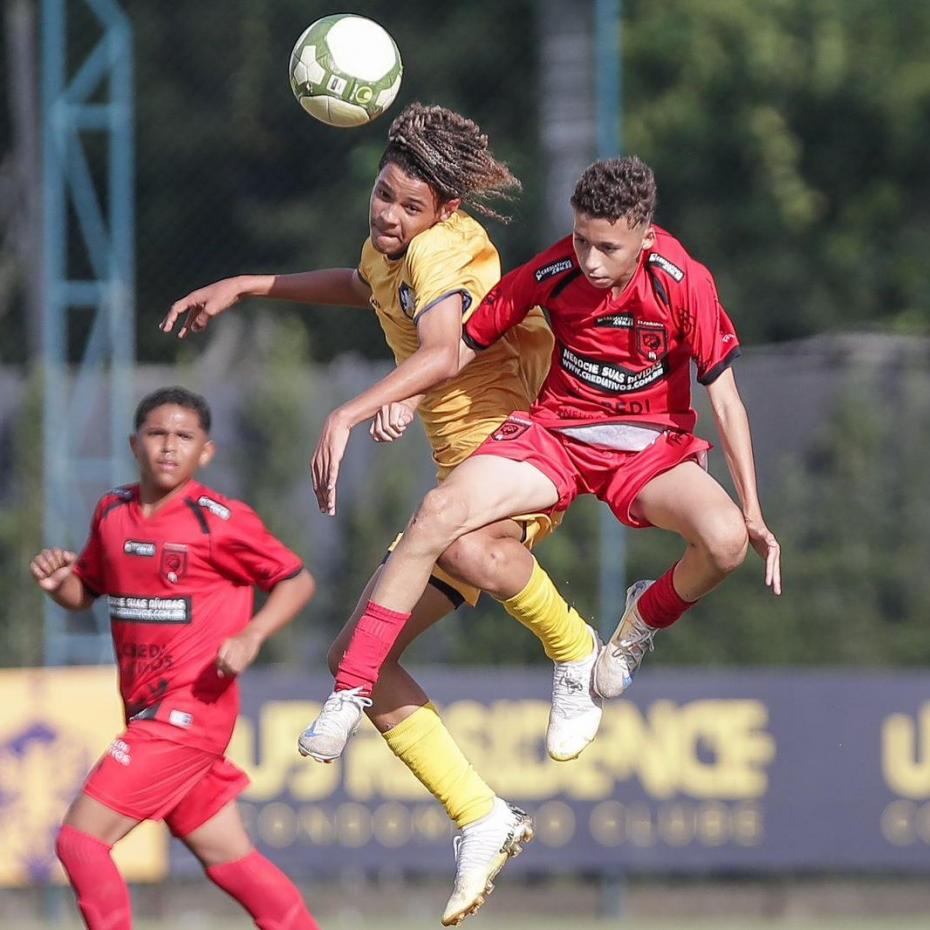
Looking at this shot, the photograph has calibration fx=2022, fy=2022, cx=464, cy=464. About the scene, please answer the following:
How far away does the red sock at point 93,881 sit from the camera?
23.9 feet

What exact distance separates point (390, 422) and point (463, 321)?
54 cm

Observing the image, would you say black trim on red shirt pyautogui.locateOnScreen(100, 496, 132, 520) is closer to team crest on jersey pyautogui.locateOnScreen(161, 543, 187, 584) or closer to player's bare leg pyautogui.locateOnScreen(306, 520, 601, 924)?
team crest on jersey pyautogui.locateOnScreen(161, 543, 187, 584)

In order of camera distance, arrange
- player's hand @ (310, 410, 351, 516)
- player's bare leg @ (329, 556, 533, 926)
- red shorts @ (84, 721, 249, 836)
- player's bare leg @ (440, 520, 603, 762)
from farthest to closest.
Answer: red shorts @ (84, 721, 249, 836), player's bare leg @ (329, 556, 533, 926), player's bare leg @ (440, 520, 603, 762), player's hand @ (310, 410, 351, 516)

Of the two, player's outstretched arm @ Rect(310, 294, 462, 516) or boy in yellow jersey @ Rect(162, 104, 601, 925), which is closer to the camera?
player's outstretched arm @ Rect(310, 294, 462, 516)

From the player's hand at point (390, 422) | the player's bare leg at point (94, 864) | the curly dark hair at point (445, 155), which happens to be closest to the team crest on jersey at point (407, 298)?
the curly dark hair at point (445, 155)

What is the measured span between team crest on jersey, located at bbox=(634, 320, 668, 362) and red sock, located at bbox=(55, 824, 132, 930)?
269 centimetres

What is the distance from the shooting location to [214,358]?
1552 centimetres

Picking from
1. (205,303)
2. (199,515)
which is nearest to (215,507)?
(199,515)

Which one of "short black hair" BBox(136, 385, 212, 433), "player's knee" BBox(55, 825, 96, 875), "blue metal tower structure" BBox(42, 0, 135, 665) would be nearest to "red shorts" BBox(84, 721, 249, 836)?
"player's knee" BBox(55, 825, 96, 875)

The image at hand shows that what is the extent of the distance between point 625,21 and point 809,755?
987 cm

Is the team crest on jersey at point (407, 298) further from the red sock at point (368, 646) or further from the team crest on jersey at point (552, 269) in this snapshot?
the red sock at point (368, 646)

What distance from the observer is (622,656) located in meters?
6.80

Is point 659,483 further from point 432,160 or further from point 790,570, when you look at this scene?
point 790,570

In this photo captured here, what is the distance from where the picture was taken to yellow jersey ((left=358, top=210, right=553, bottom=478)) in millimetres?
6586
